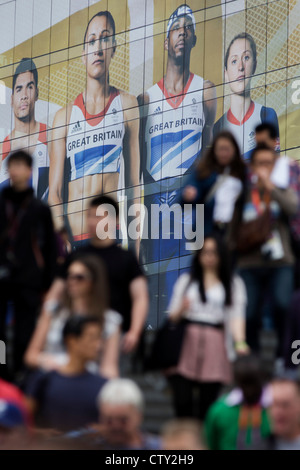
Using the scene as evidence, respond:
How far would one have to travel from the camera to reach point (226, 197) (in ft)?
32.8

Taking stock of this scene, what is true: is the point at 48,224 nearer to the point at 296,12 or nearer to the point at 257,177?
the point at 257,177

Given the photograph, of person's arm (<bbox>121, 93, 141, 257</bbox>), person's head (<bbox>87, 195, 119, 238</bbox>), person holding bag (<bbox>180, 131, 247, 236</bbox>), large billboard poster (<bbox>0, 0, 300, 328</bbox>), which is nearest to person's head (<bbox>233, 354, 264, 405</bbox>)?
person's head (<bbox>87, 195, 119, 238</bbox>)

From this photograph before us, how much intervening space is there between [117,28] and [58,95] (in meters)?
3.64

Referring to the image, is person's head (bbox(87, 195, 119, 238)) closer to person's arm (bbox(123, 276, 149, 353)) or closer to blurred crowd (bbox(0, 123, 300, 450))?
blurred crowd (bbox(0, 123, 300, 450))

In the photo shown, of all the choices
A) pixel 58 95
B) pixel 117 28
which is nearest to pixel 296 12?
pixel 117 28

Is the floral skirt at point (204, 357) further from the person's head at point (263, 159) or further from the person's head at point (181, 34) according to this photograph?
the person's head at point (181, 34)

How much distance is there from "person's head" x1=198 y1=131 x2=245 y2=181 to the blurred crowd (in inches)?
0.4

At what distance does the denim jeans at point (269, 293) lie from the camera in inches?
364

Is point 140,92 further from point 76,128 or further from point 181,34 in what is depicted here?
point 76,128

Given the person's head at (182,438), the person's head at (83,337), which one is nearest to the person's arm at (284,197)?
the person's head at (83,337)

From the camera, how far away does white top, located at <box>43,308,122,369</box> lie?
8.12m

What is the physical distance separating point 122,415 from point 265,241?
3056 mm

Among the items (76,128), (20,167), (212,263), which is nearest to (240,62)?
→ (76,128)
